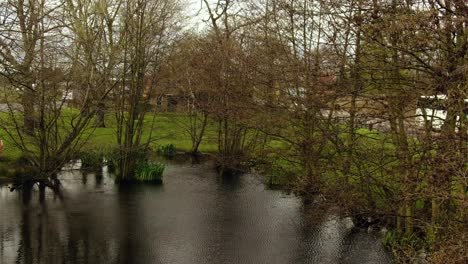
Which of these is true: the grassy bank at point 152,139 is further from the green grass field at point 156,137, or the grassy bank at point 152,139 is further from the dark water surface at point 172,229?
the dark water surface at point 172,229

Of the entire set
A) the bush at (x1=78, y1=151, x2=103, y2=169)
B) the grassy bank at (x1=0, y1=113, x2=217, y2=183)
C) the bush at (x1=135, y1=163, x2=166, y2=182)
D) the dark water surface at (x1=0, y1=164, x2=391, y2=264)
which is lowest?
the dark water surface at (x1=0, y1=164, x2=391, y2=264)

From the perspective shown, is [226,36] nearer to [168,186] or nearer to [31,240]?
[168,186]

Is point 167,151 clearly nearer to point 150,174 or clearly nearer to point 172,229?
point 150,174

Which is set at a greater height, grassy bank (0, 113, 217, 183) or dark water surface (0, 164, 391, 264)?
grassy bank (0, 113, 217, 183)

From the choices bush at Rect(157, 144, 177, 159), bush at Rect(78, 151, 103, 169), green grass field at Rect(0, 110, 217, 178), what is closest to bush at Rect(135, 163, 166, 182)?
green grass field at Rect(0, 110, 217, 178)

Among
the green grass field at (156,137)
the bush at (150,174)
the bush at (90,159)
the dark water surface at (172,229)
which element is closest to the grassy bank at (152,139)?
the green grass field at (156,137)

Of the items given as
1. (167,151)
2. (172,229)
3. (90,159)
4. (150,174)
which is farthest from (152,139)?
(172,229)

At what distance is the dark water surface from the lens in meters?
8.38

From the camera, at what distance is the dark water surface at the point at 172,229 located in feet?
27.5

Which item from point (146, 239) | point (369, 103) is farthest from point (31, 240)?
point (369, 103)

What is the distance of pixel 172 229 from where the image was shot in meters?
9.81

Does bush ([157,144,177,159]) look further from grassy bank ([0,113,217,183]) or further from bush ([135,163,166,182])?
bush ([135,163,166,182])

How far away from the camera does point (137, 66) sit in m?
14.6

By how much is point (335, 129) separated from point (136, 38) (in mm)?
7323
